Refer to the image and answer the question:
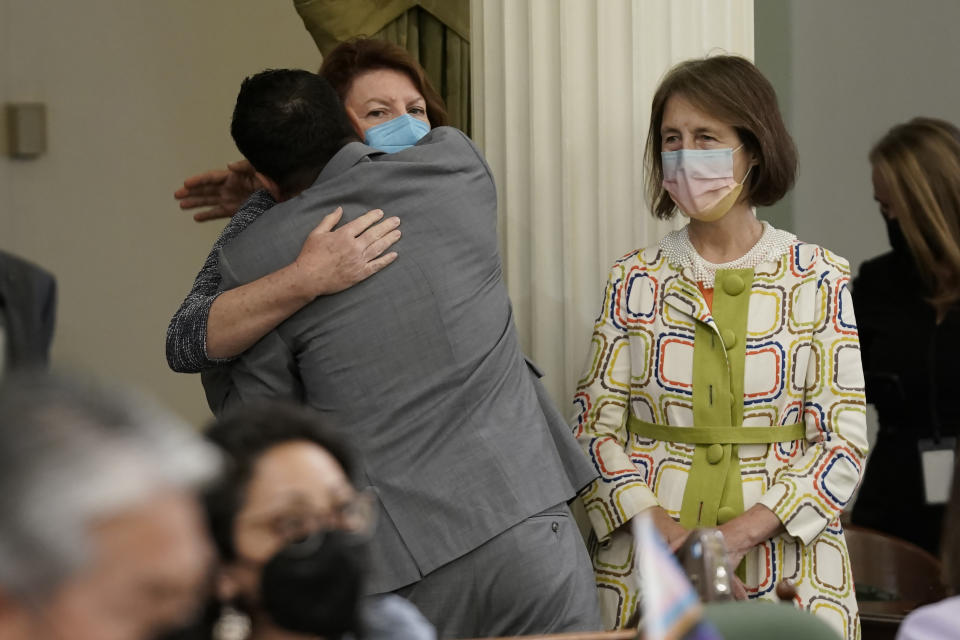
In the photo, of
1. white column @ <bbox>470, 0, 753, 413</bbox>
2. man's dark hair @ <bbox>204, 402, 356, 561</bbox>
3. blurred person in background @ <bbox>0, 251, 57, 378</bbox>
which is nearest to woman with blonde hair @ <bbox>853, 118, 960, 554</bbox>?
white column @ <bbox>470, 0, 753, 413</bbox>

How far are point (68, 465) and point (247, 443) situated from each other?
1.08 ft

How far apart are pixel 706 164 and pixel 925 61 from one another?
255 cm

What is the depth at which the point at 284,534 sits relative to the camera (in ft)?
3.40

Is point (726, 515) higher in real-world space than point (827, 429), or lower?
lower

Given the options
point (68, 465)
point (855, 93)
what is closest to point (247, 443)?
point (68, 465)

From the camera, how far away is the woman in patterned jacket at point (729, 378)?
246 centimetres

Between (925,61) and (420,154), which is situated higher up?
(925,61)

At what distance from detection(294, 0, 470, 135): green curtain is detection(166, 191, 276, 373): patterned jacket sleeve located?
1077 mm

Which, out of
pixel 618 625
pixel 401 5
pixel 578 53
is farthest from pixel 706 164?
pixel 401 5

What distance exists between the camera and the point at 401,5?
3367 mm

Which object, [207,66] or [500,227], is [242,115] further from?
[207,66]

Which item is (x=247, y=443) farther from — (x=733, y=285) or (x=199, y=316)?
(x=733, y=285)

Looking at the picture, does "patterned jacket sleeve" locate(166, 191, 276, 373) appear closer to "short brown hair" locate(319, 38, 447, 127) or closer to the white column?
"short brown hair" locate(319, 38, 447, 127)

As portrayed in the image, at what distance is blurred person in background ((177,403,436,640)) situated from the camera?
101 cm
